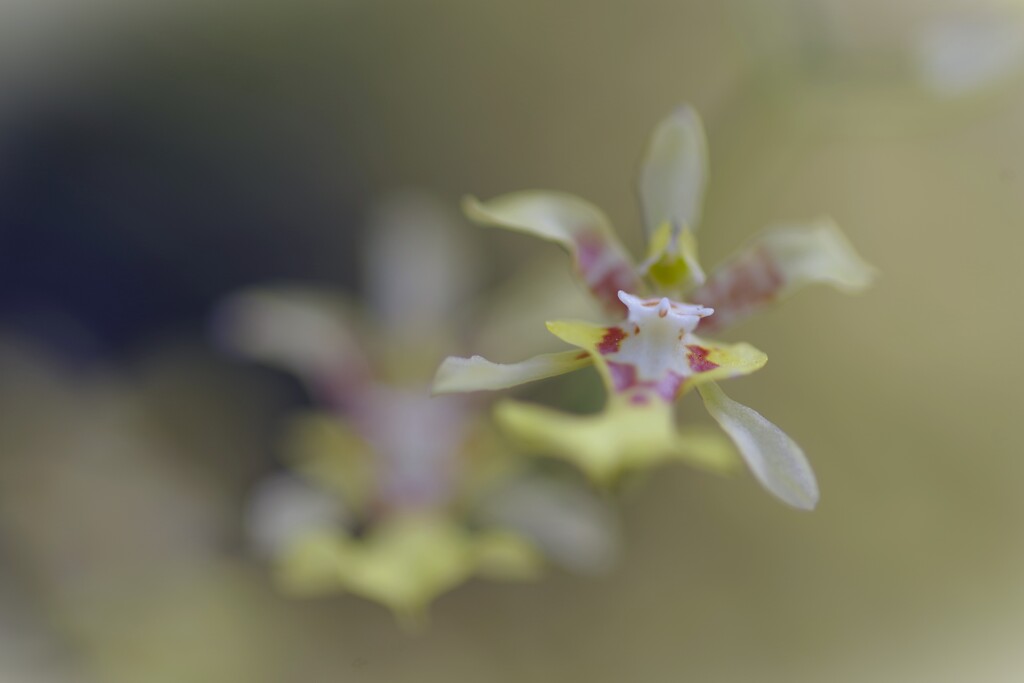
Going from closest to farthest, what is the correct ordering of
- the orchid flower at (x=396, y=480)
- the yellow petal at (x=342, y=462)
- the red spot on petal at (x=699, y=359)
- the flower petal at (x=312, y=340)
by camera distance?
1. the red spot on petal at (x=699, y=359)
2. the orchid flower at (x=396, y=480)
3. the yellow petal at (x=342, y=462)
4. the flower petal at (x=312, y=340)

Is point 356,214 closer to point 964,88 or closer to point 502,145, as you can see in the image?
point 502,145

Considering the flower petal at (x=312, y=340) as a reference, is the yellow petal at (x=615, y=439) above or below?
below

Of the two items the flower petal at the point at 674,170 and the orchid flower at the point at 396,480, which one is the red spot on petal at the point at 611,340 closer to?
the flower petal at the point at 674,170

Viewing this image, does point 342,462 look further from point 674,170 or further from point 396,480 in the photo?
point 674,170

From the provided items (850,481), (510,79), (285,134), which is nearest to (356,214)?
(285,134)

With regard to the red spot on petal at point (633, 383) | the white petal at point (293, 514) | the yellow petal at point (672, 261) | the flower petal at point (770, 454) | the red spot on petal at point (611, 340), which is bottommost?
the flower petal at point (770, 454)

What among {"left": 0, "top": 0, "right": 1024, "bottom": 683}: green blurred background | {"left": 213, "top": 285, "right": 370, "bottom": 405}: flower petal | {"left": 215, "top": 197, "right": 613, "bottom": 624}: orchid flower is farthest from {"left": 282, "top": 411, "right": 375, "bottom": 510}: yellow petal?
{"left": 0, "top": 0, "right": 1024, "bottom": 683}: green blurred background

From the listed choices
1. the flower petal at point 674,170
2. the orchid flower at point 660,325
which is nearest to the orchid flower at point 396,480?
the orchid flower at point 660,325

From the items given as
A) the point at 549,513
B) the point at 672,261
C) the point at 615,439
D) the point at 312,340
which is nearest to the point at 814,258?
the point at 672,261
